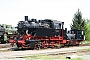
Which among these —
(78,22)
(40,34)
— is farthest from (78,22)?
(40,34)

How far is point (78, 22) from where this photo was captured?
153 ft

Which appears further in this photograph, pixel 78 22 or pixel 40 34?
pixel 78 22

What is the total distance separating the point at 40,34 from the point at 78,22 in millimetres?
23292

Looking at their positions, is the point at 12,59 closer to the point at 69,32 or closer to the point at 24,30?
the point at 24,30

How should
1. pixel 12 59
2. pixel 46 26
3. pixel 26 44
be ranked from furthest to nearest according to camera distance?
pixel 46 26, pixel 26 44, pixel 12 59

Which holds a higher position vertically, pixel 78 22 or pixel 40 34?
pixel 78 22

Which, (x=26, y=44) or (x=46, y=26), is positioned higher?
(x=46, y=26)

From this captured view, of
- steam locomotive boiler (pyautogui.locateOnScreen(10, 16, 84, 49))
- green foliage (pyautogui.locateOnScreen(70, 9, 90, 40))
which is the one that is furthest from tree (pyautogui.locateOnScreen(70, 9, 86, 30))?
steam locomotive boiler (pyautogui.locateOnScreen(10, 16, 84, 49))

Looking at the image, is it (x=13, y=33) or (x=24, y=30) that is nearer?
(x=24, y=30)

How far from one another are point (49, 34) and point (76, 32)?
21.5 feet

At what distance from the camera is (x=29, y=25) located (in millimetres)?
24312

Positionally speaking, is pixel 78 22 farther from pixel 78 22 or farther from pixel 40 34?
pixel 40 34

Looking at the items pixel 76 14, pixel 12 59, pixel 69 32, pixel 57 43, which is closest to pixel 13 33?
pixel 69 32

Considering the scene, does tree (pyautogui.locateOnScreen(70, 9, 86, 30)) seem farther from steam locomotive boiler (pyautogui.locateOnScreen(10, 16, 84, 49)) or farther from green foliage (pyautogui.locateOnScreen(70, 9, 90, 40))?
steam locomotive boiler (pyautogui.locateOnScreen(10, 16, 84, 49))
